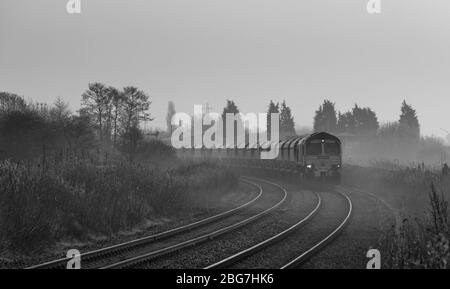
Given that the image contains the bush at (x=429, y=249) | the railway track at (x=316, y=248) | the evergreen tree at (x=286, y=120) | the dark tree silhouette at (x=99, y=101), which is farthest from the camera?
the evergreen tree at (x=286, y=120)

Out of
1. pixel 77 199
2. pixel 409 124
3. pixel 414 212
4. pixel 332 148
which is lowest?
pixel 414 212

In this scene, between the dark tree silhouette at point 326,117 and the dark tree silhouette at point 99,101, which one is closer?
the dark tree silhouette at point 99,101

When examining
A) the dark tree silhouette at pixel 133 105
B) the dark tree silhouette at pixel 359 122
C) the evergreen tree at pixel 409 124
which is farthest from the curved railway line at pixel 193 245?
the dark tree silhouette at pixel 359 122

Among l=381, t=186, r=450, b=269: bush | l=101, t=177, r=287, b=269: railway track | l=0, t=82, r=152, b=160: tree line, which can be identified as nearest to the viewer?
l=381, t=186, r=450, b=269: bush

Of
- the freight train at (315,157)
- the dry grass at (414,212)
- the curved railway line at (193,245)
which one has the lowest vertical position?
the curved railway line at (193,245)

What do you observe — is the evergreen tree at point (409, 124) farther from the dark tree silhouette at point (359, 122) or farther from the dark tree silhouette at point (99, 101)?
the dark tree silhouette at point (99, 101)

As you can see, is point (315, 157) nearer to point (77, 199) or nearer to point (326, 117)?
point (77, 199)

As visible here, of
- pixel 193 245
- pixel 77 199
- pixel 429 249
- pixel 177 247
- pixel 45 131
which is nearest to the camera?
pixel 429 249

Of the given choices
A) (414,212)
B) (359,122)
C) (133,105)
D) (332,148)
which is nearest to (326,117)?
(359,122)

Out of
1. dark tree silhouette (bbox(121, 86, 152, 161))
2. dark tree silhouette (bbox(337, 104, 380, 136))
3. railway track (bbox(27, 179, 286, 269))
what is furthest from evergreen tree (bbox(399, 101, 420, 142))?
railway track (bbox(27, 179, 286, 269))

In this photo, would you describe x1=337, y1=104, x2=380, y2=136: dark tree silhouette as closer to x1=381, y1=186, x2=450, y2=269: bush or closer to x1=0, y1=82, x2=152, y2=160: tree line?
x1=0, y1=82, x2=152, y2=160: tree line

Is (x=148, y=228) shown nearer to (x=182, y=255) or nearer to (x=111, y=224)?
(x=111, y=224)

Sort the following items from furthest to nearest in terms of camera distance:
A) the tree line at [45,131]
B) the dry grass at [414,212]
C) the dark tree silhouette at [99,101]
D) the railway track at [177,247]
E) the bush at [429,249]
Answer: the dark tree silhouette at [99,101]
the tree line at [45,131]
the railway track at [177,247]
the dry grass at [414,212]
the bush at [429,249]
